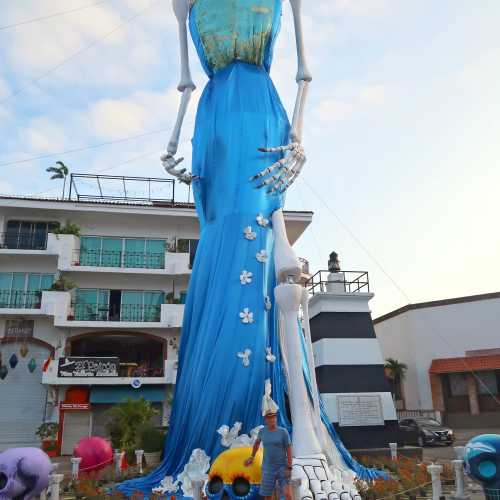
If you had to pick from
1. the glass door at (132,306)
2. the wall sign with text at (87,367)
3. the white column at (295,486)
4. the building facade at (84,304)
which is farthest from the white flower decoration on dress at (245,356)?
the glass door at (132,306)

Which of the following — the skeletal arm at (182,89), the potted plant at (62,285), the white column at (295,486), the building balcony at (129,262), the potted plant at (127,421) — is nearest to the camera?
the white column at (295,486)

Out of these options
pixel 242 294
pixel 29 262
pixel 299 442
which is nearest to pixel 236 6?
pixel 242 294

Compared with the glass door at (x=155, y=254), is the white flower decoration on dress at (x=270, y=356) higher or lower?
lower

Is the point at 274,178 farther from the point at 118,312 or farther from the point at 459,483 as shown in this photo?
the point at 118,312

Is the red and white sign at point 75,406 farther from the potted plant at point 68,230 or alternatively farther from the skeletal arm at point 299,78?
the skeletal arm at point 299,78

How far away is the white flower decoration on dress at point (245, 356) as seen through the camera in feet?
26.6

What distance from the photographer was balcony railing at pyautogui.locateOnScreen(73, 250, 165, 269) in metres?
23.1

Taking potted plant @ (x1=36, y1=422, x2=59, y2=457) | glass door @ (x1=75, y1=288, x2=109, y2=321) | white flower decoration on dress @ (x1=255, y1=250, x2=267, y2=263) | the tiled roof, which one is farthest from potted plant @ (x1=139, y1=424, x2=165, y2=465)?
the tiled roof

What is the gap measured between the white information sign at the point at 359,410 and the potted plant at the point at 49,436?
10980mm

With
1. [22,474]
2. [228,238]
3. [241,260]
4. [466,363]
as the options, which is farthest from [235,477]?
[466,363]

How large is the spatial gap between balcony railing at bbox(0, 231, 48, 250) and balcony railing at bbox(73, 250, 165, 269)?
1.67 meters

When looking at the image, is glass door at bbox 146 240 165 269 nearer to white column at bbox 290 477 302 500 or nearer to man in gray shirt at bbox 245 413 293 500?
man in gray shirt at bbox 245 413 293 500

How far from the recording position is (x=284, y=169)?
855 cm

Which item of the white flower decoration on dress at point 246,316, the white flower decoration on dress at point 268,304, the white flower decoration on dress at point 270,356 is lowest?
the white flower decoration on dress at point 270,356
